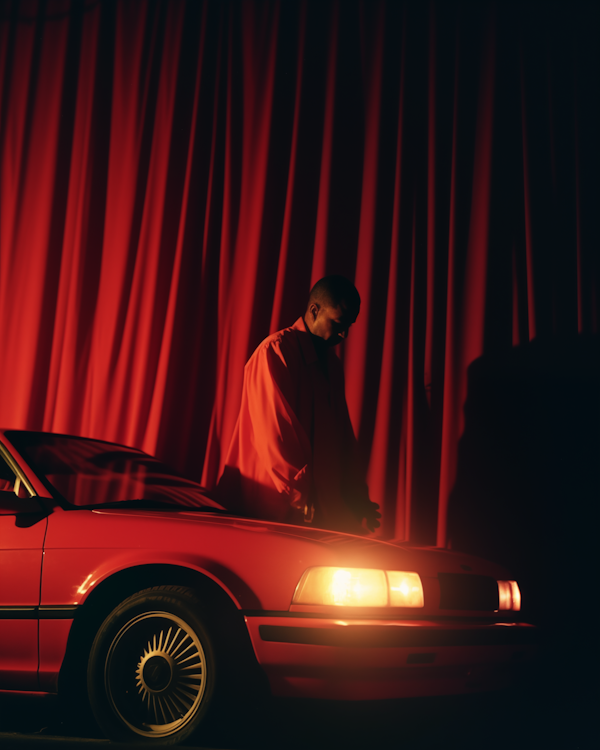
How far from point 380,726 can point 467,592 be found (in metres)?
0.59

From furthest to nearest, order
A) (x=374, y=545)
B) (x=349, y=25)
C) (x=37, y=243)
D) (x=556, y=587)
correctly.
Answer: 1. (x=37, y=243)
2. (x=349, y=25)
3. (x=556, y=587)
4. (x=374, y=545)

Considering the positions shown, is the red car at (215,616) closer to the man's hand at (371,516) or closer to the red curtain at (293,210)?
the man's hand at (371,516)

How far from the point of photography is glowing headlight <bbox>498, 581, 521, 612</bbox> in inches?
84.4

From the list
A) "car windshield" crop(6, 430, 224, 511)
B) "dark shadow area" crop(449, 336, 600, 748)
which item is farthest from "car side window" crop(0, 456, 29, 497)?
"dark shadow area" crop(449, 336, 600, 748)

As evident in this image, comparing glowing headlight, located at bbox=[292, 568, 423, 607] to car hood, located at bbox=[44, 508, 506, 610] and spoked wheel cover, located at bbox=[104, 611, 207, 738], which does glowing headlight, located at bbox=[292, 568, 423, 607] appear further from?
spoked wheel cover, located at bbox=[104, 611, 207, 738]

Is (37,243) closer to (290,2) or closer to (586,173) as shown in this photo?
(290,2)

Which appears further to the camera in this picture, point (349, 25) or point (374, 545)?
point (349, 25)

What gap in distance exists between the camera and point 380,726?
7.12ft

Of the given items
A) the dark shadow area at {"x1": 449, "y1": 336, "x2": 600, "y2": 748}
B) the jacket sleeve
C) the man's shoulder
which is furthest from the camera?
the dark shadow area at {"x1": 449, "y1": 336, "x2": 600, "y2": 748}

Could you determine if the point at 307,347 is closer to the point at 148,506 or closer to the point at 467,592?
the point at 148,506

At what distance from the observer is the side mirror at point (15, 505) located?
197cm

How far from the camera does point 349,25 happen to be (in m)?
4.40

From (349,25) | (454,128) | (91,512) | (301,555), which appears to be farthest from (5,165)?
(301,555)

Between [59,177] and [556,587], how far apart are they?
15.2 ft
